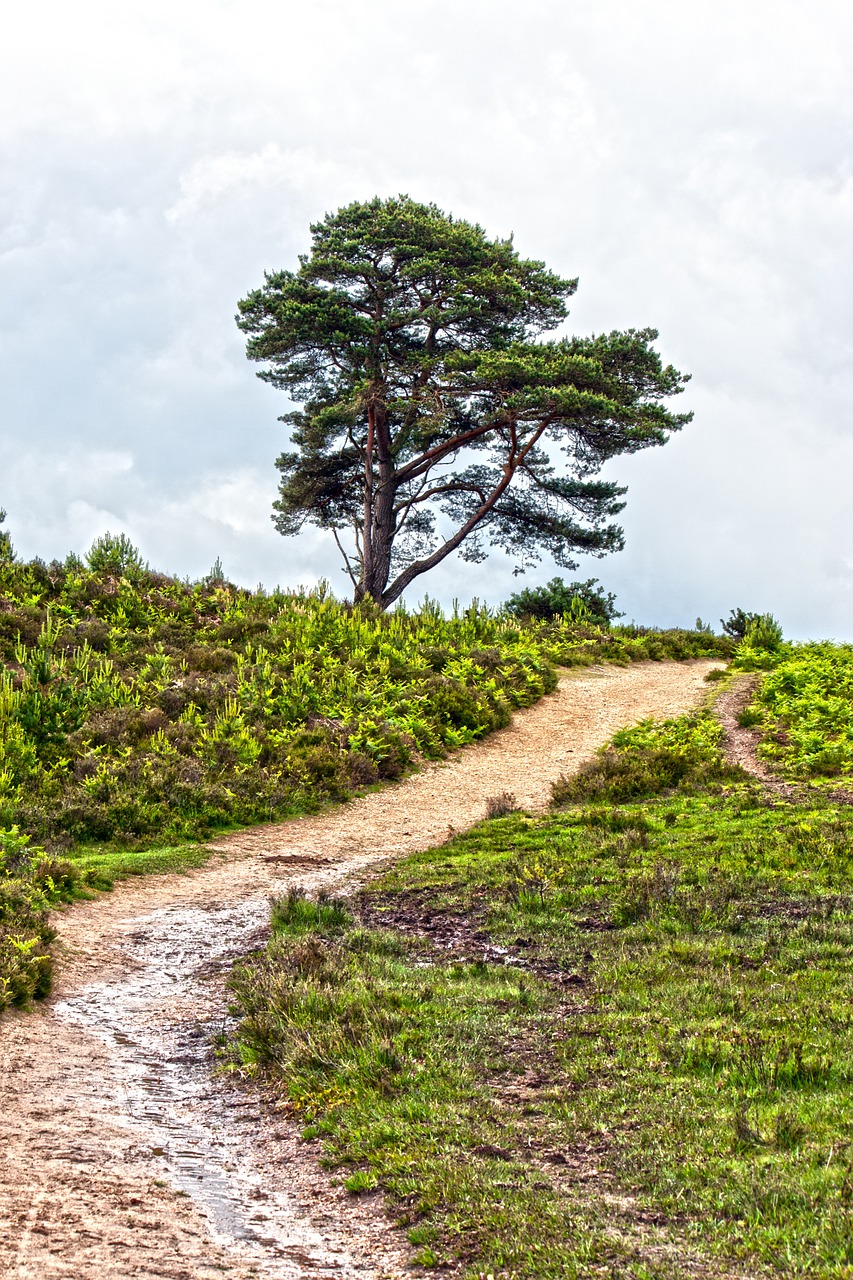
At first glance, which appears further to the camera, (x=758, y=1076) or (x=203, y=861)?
(x=203, y=861)

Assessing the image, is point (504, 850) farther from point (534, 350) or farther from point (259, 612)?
point (534, 350)

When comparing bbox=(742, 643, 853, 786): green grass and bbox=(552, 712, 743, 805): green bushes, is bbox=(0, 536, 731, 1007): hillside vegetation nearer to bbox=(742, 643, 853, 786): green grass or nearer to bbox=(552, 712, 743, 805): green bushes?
bbox=(552, 712, 743, 805): green bushes

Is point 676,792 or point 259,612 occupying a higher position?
point 259,612

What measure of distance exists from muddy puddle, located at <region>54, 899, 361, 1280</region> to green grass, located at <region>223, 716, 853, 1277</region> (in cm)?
36

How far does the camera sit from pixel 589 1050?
6.35 meters

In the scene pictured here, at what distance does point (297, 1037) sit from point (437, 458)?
1210 inches

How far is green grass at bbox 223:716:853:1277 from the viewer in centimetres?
444

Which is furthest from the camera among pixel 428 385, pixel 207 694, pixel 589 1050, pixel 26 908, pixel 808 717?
pixel 428 385

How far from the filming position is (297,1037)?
7.00 metres

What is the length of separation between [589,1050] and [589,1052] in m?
0.02

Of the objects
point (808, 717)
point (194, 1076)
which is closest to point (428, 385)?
point (808, 717)

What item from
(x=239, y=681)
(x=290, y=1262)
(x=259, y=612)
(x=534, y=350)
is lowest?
(x=290, y=1262)

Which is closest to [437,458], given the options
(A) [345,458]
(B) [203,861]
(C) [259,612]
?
(A) [345,458]

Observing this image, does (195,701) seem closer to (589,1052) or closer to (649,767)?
(649,767)
